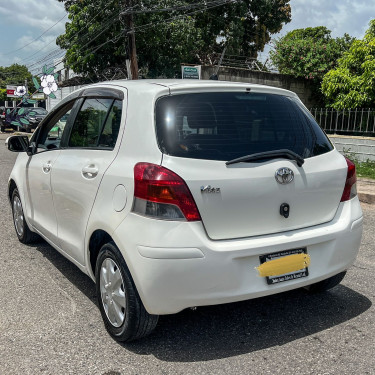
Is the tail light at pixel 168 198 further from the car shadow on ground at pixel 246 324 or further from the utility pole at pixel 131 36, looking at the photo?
the utility pole at pixel 131 36

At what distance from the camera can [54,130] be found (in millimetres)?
4324

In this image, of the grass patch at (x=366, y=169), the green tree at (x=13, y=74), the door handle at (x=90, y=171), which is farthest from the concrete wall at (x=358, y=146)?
the green tree at (x=13, y=74)

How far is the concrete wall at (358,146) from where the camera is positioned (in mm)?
11797

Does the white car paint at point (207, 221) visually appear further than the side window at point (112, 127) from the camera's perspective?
No

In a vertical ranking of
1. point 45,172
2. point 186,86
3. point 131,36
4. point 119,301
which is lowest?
point 119,301

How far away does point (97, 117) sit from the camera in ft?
11.1

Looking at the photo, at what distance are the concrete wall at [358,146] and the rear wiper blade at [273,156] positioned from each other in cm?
977

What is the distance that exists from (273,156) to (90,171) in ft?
4.21

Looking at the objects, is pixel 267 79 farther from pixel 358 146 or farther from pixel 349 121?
pixel 358 146

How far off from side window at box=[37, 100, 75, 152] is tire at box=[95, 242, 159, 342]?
147 cm

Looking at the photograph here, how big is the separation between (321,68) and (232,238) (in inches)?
674

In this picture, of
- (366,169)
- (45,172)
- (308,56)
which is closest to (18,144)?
(45,172)

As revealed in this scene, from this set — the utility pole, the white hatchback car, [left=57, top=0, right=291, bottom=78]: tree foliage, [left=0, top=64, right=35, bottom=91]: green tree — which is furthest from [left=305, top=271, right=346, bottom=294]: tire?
[left=0, top=64, right=35, bottom=91]: green tree

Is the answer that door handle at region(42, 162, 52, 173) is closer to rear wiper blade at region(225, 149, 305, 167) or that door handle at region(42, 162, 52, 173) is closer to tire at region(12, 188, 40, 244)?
tire at region(12, 188, 40, 244)
